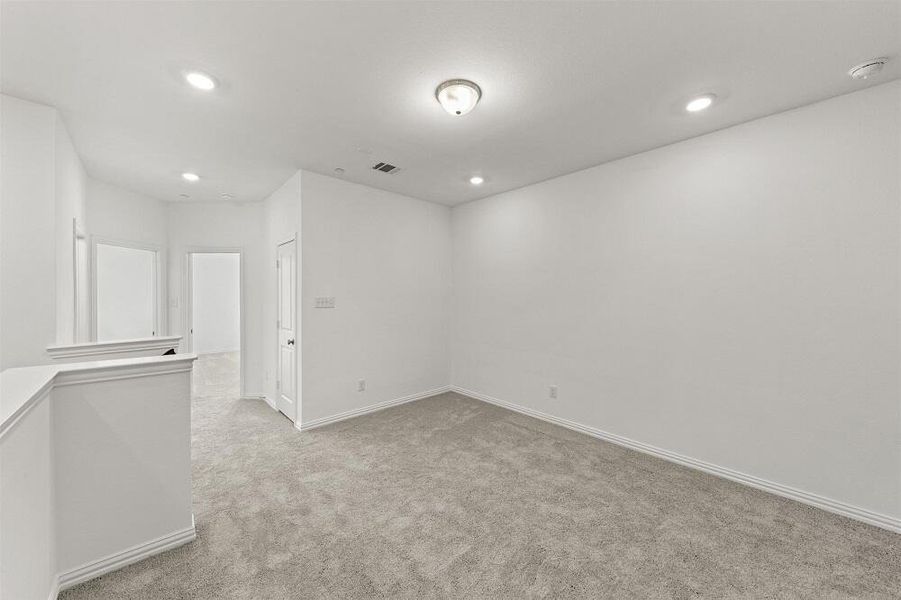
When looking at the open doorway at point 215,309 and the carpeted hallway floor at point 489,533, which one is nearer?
the carpeted hallway floor at point 489,533

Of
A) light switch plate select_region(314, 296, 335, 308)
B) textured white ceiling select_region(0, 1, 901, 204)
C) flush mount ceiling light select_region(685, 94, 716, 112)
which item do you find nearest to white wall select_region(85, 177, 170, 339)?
textured white ceiling select_region(0, 1, 901, 204)

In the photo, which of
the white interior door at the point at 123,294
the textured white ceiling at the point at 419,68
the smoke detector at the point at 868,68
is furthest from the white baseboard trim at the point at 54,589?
the smoke detector at the point at 868,68

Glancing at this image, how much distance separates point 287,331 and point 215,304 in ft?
20.4

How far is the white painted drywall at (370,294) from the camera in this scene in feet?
12.1

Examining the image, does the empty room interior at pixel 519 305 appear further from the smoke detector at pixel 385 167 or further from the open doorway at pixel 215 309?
the open doorway at pixel 215 309

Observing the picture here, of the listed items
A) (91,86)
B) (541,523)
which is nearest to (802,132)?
(541,523)

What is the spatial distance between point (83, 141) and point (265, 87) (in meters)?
2.14

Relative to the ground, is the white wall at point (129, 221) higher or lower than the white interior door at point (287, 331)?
higher

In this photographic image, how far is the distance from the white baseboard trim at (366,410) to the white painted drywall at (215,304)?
6.21 m

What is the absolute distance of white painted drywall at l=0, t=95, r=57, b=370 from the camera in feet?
7.34

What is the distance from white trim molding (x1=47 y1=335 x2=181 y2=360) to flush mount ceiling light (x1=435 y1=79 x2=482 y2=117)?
8.95 feet

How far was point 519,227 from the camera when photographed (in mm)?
4199

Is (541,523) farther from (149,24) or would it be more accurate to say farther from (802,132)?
(149,24)

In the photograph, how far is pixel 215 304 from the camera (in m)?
8.74
